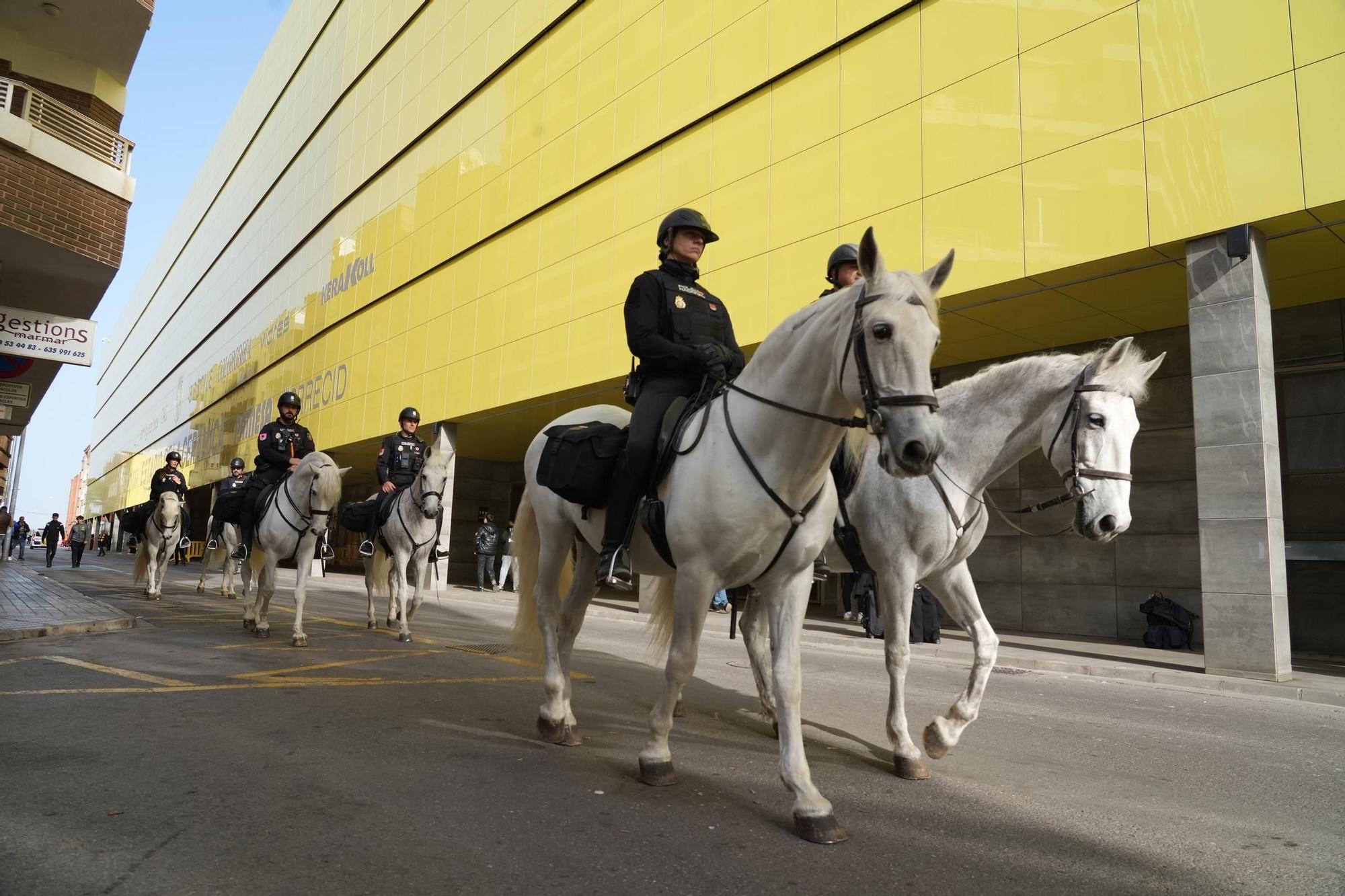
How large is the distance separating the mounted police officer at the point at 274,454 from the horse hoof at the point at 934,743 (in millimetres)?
8285

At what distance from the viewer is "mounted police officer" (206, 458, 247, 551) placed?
1059 cm

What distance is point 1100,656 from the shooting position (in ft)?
34.2

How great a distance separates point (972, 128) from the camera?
1180 centimetres

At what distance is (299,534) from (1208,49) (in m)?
12.3

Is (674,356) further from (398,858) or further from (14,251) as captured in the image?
(14,251)

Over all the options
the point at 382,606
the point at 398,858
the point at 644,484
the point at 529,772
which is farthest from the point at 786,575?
the point at 382,606

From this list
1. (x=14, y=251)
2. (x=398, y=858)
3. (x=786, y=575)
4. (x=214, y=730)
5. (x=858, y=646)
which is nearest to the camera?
(x=398, y=858)

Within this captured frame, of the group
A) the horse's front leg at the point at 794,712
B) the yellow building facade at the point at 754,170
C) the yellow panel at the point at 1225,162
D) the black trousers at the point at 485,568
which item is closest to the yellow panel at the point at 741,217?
the yellow building facade at the point at 754,170

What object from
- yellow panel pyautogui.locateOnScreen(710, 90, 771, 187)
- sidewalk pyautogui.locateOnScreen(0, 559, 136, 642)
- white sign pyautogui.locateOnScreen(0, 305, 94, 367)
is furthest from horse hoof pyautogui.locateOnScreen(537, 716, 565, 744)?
white sign pyautogui.locateOnScreen(0, 305, 94, 367)

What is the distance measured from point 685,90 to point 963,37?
22.6ft

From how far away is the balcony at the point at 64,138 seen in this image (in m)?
11.2

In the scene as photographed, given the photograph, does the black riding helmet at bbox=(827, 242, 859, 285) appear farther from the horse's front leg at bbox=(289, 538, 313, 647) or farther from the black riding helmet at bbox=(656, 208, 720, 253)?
the horse's front leg at bbox=(289, 538, 313, 647)

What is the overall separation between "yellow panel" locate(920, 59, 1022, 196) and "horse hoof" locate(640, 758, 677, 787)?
10640mm

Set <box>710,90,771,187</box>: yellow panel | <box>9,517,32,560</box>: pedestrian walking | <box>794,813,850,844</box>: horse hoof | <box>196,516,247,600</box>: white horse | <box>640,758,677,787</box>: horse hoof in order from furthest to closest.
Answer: <box>9,517,32,560</box>: pedestrian walking → <box>196,516,247,600</box>: white horse → <box>710,90,771,187</box>: yellow panel → <box>640,758,677,787</box>: horse hoof → <box>794,813,850,844</box>: horse hoof
